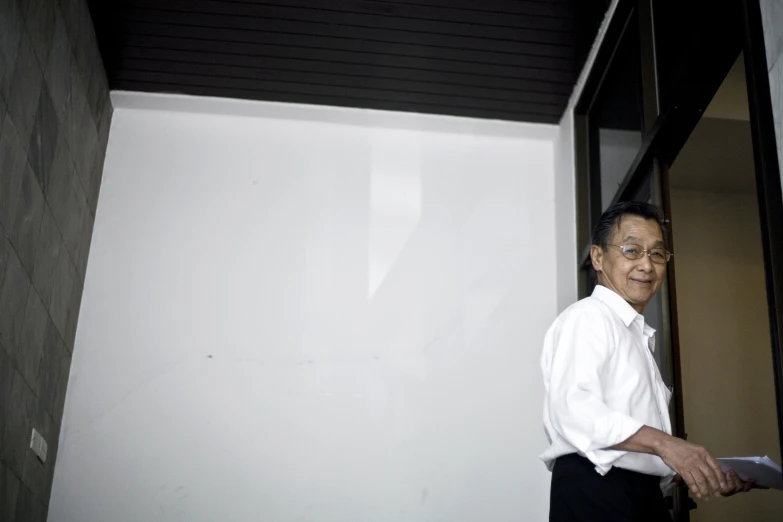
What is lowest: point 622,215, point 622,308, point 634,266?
point 622,308

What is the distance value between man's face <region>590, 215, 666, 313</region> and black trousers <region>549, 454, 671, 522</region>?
508 mm

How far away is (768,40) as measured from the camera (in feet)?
7.95

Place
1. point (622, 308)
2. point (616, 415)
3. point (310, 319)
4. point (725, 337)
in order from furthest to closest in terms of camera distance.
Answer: point (725, 337) → point (310, 319) → point (622, 308) → point (616, 415)

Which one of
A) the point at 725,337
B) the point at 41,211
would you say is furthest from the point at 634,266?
the point at 725,337

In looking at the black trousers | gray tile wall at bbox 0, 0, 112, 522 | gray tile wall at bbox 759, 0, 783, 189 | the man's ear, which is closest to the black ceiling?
gray tile wall at bbox 0, 0, 112, 522

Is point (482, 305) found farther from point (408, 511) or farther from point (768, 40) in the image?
point (768, 40)

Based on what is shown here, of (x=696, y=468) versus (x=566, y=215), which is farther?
(x=566, y=215)

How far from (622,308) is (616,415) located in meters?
0.41

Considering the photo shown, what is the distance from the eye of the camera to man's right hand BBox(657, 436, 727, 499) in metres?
1.89

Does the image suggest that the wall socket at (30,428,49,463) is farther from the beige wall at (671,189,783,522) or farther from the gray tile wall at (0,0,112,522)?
the beige wall at (671,189,783,522)

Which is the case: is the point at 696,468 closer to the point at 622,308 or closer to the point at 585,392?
the point at 585,392

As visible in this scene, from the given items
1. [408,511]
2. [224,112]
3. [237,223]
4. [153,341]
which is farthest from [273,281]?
[408,511]

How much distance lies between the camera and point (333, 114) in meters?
4.98

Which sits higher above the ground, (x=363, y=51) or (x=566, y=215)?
(x=363, y=51)
